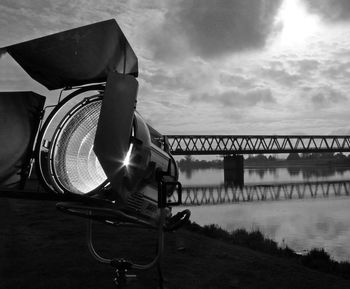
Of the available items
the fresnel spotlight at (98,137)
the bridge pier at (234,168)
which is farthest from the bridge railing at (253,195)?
the fresnel spotlight at (98,137)

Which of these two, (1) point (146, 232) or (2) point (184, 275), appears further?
(1) point (146, 232)

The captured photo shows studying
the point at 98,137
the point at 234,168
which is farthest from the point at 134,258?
the point at 234,168

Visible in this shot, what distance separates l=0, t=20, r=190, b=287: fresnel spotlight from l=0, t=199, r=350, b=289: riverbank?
9.25 ft

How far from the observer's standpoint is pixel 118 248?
733 cm

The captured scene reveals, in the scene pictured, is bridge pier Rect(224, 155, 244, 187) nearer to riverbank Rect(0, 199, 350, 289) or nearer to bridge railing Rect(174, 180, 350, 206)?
bridge railing Rect(174, 180, 350, 206)

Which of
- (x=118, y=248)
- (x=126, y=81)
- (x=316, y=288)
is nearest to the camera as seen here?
(x=126, y=81)

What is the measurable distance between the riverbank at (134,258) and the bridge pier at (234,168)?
228ft

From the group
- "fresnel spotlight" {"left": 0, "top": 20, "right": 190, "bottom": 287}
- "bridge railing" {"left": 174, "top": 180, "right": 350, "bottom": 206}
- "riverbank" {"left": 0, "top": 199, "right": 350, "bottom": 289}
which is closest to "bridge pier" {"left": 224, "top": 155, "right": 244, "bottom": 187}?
"bridge railing" {"left": 174, "top": 180, "right": 350, "bottom": 206}

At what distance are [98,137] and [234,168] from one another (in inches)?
3215

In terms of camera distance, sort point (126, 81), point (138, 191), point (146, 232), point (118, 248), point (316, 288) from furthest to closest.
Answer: point (146, 232) → point (118, 248) → point (316, 288) → point (138, 191) → point (126, 81)

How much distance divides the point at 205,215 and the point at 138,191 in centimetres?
2591

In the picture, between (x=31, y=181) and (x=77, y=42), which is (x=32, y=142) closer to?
(x=31, y=181)

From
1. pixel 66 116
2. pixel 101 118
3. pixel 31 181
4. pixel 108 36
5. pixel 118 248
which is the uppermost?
pixel 108 36

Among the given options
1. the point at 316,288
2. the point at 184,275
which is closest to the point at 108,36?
the point at 184,275
